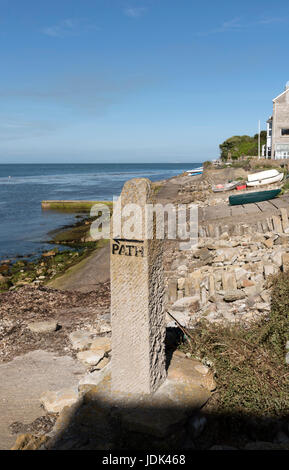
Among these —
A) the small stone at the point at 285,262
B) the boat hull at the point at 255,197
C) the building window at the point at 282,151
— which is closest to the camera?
the small stone at the point at 285,262

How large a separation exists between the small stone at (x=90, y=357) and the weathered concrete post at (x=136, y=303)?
7.63 feet

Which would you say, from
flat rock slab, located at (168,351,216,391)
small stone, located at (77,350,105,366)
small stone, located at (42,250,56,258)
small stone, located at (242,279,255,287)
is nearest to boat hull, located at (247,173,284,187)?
small stone, located at (42,250,56,258)

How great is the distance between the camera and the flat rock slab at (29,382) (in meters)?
5.61

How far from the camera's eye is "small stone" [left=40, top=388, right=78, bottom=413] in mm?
5578

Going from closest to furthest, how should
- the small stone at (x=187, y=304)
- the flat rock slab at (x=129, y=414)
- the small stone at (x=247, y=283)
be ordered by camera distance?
the flat rock slab at (x=129, y=414) < the small stone at (x=247, y=283) < the small stone at (x=187, y=304)

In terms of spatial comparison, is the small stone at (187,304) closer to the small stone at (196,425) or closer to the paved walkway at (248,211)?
the small stone at (196,425)

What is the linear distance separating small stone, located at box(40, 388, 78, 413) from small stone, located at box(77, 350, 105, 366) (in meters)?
1.21

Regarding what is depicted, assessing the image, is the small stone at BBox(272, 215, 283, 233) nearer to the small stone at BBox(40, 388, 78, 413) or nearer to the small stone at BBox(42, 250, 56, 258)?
the small stone at BBox(40, 388, 78, 413)

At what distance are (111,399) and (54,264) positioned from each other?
15.2 metres

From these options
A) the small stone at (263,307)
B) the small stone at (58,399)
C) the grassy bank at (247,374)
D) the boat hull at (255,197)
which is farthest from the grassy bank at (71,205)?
the grassy bank at (247,374)

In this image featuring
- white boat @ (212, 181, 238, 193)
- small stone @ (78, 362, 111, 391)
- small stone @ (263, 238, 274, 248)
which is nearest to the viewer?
small stone @ (78, 362, 111, 391)

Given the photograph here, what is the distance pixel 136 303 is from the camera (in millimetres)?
4531

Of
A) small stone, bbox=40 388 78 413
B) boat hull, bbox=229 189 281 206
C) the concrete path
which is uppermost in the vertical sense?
boat hull, bbox=229 189 281 206
